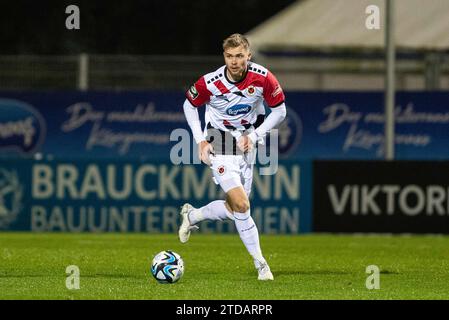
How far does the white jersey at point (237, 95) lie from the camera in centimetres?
1269

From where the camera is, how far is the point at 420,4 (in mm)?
30109

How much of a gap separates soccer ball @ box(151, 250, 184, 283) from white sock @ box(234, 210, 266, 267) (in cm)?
66

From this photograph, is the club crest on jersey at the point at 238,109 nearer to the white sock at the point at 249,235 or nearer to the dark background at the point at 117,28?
the white sock at the point at 249,235

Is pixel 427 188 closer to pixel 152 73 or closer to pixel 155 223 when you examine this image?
pixel 155 223

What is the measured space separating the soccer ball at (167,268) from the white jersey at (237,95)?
1.41m

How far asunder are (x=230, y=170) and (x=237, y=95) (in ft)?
2.30

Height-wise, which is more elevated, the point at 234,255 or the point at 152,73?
the point at 152,73

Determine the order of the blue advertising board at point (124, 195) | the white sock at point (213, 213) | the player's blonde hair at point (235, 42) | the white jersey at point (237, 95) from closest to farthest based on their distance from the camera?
the player's blonde hair at point (235, 42) → the white jersey at point (237, 95) → the white sock at point (213, 213) → the blue advertising board at point (124, 195)

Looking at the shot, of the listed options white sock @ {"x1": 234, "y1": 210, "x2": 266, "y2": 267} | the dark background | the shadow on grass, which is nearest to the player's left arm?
white sock @ {"x1": 234, "y1": 210, "x2": 266, "y2": 267}

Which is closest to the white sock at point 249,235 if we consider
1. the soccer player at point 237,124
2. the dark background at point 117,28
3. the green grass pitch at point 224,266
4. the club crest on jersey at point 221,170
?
the soccer player at point 237,124

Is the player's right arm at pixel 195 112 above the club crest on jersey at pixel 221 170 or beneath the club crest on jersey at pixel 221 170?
above

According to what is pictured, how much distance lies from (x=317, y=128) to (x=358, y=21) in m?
4.40

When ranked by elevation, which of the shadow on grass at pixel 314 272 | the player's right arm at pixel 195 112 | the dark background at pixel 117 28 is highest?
the dark background at pixel 117 28

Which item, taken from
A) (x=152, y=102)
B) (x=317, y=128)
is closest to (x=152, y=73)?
(x=152, y=102)
